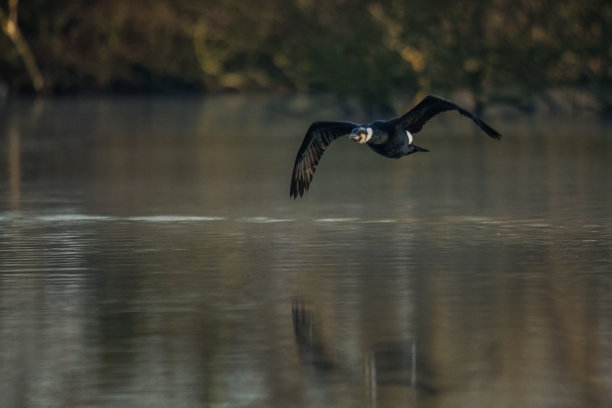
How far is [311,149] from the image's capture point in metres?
14.1

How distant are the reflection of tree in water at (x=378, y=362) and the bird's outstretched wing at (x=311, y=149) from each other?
5189mm

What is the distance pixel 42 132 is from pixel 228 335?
26.3m

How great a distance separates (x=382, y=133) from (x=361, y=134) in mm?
635

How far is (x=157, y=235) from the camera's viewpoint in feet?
45.8

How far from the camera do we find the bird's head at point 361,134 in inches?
484

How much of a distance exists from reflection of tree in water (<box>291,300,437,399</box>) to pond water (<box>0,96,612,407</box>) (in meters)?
0.02

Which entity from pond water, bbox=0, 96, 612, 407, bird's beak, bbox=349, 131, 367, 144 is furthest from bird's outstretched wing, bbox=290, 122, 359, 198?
bird's beak, bbox=349, 131, 367, 144

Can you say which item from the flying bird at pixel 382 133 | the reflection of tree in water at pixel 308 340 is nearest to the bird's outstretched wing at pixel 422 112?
the flying bird at pixel 382 133

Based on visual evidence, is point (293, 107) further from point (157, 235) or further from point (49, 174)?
point (157, 235)

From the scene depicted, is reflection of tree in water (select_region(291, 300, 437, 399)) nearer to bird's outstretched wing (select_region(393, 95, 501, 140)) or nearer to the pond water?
the pond water

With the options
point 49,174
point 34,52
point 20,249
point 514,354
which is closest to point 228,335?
point 514,354

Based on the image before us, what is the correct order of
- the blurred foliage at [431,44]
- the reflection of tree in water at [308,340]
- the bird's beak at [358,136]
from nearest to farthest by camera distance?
the reflection of tree in water at [308,340]
the bird's beak at [358,136]
the blurred foliage at [431,44]

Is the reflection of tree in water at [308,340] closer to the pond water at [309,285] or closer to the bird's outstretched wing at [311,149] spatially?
the pond water at [309,285]

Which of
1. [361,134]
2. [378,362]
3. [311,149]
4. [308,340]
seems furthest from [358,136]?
[378,362]
